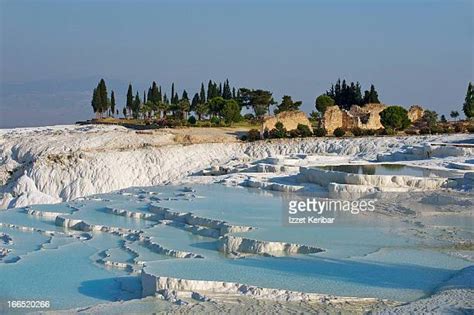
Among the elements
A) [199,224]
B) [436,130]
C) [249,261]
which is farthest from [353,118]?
[249,261]

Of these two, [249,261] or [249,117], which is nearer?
[249,261]

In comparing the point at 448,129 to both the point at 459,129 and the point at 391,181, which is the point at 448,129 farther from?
the point at 391,181

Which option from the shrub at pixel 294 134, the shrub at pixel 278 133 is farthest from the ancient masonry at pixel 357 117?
the shrub at pixel 278 133

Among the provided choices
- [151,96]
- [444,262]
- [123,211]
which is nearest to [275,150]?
[123,211]

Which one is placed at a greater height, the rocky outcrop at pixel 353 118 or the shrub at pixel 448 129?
the rocky outcrop at pixel 353 118

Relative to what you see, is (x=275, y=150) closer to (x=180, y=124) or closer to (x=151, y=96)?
(x=180, y=124)

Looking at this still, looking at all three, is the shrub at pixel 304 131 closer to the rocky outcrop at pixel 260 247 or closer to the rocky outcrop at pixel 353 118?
the rocky outcrop at pixel 353 118
